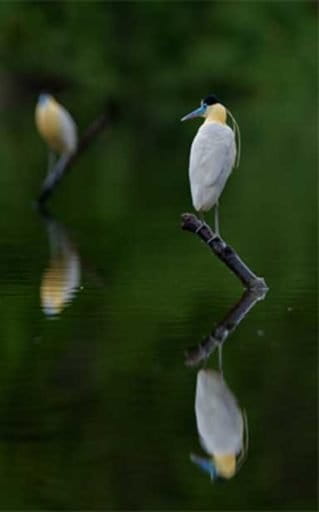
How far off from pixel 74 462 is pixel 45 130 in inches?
600

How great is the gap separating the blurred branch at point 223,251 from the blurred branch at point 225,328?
77 millimetres

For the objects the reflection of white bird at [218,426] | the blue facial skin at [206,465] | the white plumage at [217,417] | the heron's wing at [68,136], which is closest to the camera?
the blue facial skin at [206,465]

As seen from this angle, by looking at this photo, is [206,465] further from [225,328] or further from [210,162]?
[210,162]

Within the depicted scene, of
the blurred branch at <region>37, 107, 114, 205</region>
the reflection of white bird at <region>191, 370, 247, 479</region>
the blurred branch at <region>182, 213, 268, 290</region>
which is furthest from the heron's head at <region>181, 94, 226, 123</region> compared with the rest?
the blurred branch at <region>37, 107, 114, 205</region>

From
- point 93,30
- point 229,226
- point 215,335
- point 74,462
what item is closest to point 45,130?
point 229,226

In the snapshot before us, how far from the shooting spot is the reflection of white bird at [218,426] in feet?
26.0

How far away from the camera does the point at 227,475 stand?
25.6 ft

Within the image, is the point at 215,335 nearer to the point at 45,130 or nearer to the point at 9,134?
the point at 45,130

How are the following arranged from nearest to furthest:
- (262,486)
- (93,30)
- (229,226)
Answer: (262,486)
(229,226)
(93,30)

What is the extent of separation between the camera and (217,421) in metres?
8.66

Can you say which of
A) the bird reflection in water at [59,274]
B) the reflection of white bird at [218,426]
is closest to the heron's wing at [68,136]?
the bird reflection in water at [59,274]

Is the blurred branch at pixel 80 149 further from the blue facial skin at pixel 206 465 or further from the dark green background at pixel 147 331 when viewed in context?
the blue facial skin at pixel 206 465

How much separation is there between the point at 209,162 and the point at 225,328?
178cm

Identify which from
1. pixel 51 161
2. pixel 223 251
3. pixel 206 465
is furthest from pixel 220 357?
pixel 51 161
